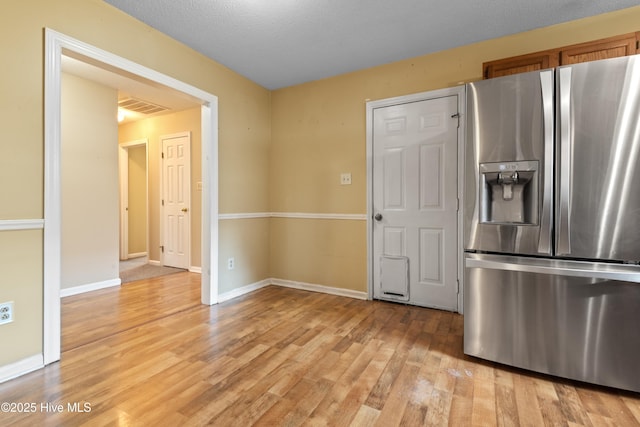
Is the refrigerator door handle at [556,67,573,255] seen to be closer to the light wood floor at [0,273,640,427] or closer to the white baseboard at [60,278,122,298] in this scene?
the light wood floor at [0,273,640,427]

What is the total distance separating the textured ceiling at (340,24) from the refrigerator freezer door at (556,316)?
71.2 inches

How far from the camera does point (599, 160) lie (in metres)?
1.64

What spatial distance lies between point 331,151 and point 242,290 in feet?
6.07

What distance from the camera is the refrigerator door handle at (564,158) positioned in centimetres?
170

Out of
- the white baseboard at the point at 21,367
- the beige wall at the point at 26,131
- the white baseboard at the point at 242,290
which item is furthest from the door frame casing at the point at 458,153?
the white baseboard at the point at 21,367

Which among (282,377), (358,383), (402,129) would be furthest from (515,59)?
(282,377)

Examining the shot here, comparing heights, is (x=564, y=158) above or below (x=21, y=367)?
above

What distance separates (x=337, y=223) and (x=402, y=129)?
1.19m

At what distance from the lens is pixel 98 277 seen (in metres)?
3.58

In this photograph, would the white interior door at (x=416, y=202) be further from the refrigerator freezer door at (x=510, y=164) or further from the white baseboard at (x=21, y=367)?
the white baseboard at (x=21, y=367)

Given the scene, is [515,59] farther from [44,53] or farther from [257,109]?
[44,53]

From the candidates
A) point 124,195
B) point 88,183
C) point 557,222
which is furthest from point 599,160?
point 124,195

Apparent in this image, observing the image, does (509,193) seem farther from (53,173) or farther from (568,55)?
(53,173)

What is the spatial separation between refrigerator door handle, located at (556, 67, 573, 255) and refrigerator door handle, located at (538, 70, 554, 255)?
0.04m
